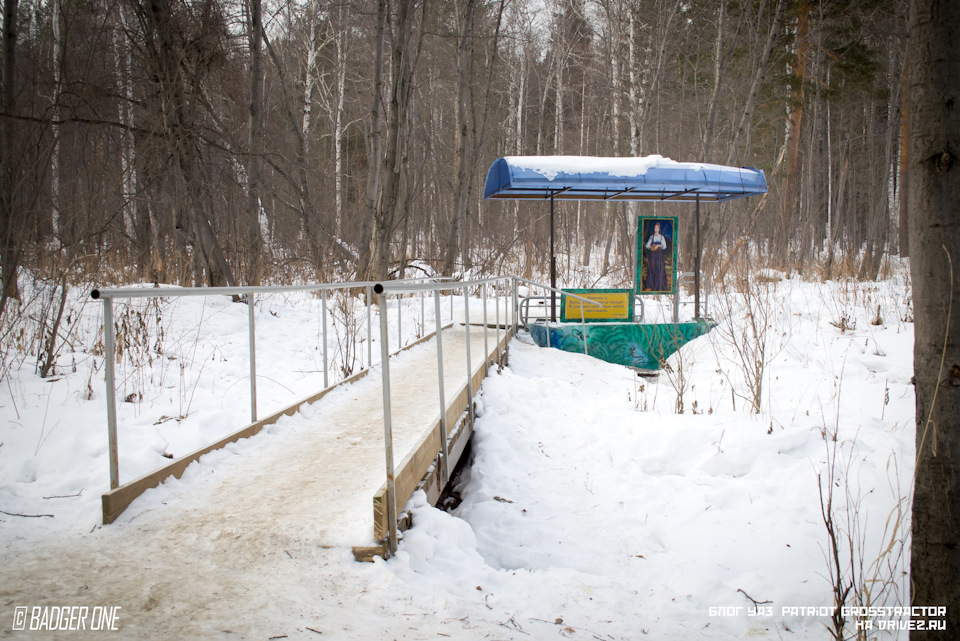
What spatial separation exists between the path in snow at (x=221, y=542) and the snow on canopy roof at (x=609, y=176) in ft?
17.6

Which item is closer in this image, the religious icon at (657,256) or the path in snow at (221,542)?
the path in snow at (221,542)

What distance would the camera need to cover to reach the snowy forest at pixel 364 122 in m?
7.06

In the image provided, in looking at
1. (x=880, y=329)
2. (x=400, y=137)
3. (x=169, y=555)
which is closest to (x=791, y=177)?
(x=880, y=329)

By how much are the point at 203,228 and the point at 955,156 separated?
873 cm

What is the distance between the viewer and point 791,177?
53.4ft

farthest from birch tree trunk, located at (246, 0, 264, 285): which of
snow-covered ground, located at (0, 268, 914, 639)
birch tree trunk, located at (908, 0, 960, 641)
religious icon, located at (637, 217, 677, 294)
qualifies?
birch tree trunk, located at (908, 0, 960, 641)

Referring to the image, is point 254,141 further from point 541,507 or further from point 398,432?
point 541,507

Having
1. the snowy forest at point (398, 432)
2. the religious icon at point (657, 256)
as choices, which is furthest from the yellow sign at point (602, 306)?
the snowy forest at point (398, 432)

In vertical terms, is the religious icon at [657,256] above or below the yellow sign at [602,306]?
above

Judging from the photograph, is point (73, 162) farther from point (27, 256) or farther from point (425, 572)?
point (425, 572)

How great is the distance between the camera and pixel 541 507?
A: 13.5 feet

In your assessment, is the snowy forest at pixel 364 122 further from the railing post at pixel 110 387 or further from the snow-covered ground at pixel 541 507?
the railing post at pixel 110 387

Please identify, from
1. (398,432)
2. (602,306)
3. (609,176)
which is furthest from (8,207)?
(602,306)

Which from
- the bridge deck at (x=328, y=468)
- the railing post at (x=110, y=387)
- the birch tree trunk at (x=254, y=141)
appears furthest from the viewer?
the birch tree trunk at (x=254, y=141)
